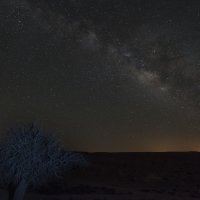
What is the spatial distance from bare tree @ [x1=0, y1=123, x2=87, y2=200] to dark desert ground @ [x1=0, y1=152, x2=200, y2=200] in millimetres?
1531

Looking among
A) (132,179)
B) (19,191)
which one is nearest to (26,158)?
(19,191)

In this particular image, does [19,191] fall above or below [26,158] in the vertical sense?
below

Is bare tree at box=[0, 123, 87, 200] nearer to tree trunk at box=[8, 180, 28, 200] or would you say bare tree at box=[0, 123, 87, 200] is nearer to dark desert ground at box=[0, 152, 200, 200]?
tree trunk at box=[8, 180, 28, 200]

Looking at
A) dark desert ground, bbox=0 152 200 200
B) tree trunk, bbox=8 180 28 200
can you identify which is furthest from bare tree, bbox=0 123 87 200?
dark desert ground, bbox=0 152 200 200

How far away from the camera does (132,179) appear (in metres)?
47.4

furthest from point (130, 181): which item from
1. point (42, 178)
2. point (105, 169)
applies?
point (42, 178)

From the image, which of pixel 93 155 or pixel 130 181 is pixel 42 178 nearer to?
pixel 130 181

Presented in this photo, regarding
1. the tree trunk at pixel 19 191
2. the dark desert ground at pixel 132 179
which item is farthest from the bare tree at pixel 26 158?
the dark desert ground at pixel 132 179

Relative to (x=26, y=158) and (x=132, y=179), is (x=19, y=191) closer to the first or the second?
(x=26, y=158)

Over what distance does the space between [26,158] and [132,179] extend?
2254 cm

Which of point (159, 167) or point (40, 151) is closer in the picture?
point (40, 151)

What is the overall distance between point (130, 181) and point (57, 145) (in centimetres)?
1998

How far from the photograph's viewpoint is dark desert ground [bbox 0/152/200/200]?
1309 inches

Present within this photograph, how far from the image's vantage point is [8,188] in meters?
28.0
